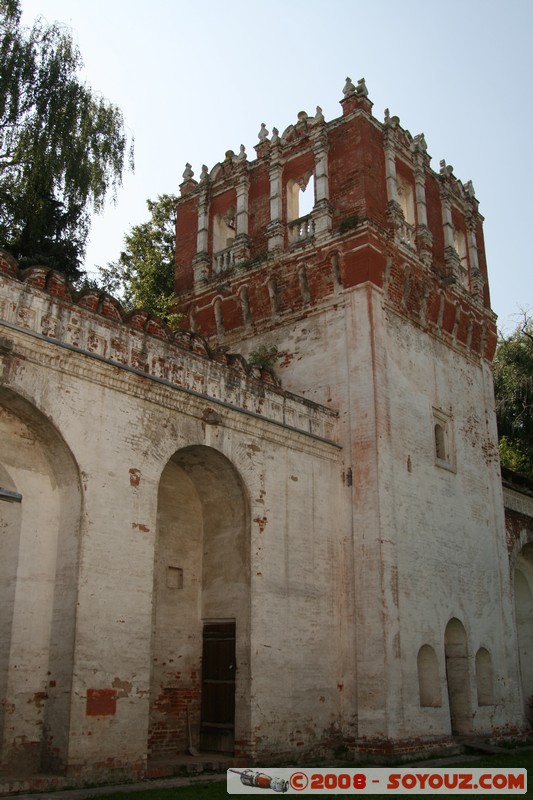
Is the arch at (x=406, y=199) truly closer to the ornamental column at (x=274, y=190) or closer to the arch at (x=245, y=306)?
the ornamental column at (x=274, y=190)

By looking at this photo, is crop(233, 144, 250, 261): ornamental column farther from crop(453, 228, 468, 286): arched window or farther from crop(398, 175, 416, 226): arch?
crop(453, 228, 468, 286): arched window

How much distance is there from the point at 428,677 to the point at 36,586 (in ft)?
28.9

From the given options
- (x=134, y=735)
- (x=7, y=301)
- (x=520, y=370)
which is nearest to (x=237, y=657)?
(x=134, y=735)

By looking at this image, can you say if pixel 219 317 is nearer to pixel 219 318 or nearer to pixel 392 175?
pixel 219 318

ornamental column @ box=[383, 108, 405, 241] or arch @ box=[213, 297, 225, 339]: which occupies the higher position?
ornamental column @ box=[383, 108, 405, 241]

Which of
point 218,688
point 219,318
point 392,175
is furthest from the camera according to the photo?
point 219,318

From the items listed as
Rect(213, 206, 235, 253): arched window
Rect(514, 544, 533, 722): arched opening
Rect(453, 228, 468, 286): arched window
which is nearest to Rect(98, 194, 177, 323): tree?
Rect(213, 206, 235, 253): arched window

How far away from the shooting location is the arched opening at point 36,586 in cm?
1088

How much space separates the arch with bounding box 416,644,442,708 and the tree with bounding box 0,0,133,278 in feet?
40.9

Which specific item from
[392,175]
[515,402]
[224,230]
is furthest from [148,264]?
[515,402]

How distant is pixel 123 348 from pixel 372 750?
8530 mm

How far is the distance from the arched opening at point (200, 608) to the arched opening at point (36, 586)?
3010mm

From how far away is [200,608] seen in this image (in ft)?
49.7

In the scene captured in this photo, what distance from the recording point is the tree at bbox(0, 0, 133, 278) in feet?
57.8
